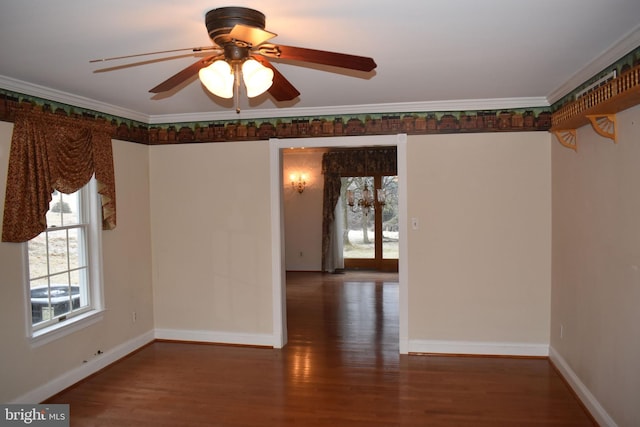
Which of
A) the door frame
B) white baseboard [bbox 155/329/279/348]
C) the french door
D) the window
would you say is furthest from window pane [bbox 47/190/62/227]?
the french door

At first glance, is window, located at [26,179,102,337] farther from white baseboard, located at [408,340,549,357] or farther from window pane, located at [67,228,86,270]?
white baseboard, located at [408,340,549,357]

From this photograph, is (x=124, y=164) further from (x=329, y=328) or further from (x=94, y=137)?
(x=329, y=328)

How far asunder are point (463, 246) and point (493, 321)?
2.61 feet

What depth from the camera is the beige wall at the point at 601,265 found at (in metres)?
2.64

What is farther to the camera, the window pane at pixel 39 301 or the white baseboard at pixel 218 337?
the white baseboard at pixel 218 337

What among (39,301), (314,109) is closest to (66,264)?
(39,301)

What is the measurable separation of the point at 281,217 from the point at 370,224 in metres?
4.95

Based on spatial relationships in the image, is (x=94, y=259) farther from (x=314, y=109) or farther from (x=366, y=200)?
(x=366, y=200)

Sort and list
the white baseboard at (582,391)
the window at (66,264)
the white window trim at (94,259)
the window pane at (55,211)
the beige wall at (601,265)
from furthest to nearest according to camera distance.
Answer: the white window trim at (94,259), the window pane at (55,211), the window at (66,264), the white baseboard at (582,391), the beige wall at (601,265)

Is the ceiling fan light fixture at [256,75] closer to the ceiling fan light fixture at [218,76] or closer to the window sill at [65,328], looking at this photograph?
the ceiling fan light fixture at [218,76]

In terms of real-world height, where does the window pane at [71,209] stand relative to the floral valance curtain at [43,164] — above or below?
below

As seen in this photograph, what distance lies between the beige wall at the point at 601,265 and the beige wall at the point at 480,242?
24cm

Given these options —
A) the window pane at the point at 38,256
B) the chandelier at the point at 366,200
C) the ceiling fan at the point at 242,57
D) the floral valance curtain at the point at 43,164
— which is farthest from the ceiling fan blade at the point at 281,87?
the chandelier at the point at 366,200

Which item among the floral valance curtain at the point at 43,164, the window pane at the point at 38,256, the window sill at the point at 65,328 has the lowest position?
the window sill at the point at 65,328
